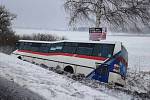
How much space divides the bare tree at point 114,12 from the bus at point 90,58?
8.36 m

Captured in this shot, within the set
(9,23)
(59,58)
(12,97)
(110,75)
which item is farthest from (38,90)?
(9,23)

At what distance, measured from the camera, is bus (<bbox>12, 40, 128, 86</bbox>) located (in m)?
17.1

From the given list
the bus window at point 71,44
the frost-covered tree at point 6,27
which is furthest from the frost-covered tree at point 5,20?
the bus window at point 71,44

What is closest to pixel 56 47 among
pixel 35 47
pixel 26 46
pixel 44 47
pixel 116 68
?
pixel 44 47

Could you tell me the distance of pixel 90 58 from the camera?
1802 cm

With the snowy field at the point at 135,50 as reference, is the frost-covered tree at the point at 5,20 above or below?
above

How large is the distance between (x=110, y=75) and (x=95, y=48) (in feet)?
6.58

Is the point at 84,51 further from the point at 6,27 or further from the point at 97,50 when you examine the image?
the point at 6,27

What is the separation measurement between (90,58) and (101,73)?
3.89ft

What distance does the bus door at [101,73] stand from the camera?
55.9ft

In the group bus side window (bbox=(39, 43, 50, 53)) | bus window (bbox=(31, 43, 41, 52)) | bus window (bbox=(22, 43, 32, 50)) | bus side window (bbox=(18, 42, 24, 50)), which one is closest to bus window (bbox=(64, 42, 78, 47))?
bus side window (bbox=(39, 43, 50, 53))

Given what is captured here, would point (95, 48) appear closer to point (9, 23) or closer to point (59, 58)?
point (59, 58)

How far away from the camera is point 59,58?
786 inches

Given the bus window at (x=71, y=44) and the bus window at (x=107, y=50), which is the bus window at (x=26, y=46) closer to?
the bus window at (x=71, y=44)
